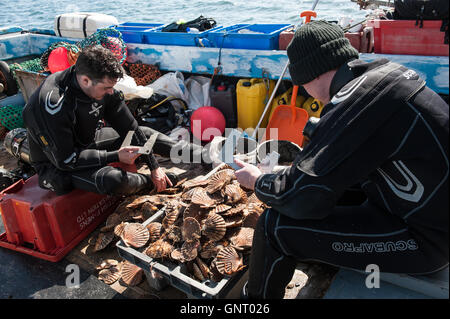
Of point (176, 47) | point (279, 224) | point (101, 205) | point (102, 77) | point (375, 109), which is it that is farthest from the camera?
point (176, 47)

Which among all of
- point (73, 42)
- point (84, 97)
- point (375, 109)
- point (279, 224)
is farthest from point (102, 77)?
point (73, 42)

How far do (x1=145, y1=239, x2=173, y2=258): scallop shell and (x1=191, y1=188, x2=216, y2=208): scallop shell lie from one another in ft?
1.15

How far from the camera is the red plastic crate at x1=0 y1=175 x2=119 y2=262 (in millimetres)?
2791

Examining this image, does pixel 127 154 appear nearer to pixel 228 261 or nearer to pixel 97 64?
pixel 97 64

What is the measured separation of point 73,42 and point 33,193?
12.6 ft

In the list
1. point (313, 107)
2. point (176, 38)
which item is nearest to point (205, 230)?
point (313, 107)

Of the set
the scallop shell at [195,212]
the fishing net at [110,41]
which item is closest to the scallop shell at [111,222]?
the scallop shell at [195,212]

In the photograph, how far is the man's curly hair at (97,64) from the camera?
2.62 m

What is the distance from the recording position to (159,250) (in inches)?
91.0

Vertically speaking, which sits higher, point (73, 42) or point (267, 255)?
point (73, 42)

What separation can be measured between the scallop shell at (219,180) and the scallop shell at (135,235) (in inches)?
21.7

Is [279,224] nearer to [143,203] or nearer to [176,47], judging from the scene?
[143,203]

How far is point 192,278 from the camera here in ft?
7.41

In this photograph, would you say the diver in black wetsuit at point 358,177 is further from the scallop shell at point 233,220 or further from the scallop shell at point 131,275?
the scallop shell at point 131,275
